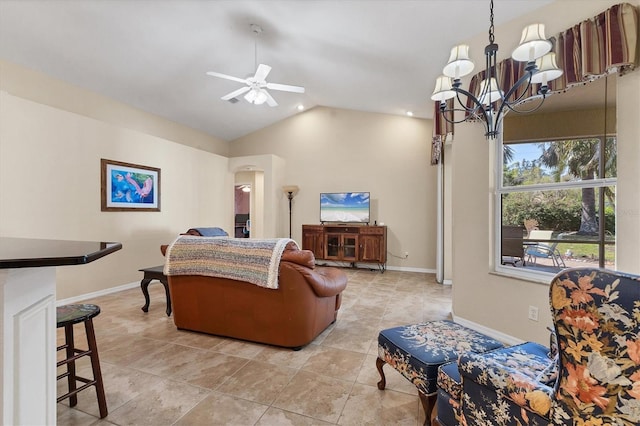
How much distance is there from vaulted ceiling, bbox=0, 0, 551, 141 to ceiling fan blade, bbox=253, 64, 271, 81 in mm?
575

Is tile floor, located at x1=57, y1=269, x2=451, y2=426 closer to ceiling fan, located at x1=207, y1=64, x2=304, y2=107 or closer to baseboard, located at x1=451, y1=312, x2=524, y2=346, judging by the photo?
baseboard, located at x1=451, y1=312, x2=524, y2=346

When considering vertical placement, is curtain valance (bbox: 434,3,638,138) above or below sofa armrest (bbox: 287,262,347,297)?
above

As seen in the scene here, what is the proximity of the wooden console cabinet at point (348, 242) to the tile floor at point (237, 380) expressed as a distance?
2547 mm

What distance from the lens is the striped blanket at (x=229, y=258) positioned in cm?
249

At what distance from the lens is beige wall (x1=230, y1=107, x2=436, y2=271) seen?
6055 mm

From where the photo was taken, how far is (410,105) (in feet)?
17.6

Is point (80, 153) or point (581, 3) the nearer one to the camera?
point (581, 3)

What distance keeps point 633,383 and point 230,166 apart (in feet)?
23.5

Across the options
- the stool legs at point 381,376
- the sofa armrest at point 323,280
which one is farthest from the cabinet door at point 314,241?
the stool legs at point 381,376

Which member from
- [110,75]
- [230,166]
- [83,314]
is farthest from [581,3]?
[230,166]

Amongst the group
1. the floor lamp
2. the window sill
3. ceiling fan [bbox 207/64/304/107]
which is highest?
ceiling fan [bbox 207/64/304/107]

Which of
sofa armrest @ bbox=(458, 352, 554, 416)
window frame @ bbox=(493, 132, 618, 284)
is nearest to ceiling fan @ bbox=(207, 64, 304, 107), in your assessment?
window frame @ bbox=(493, 132, 618, 284)

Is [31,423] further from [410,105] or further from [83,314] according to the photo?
[410,105]

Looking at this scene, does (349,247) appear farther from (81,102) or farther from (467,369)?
(81,102)
